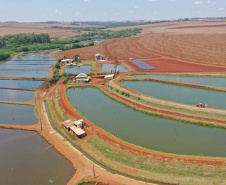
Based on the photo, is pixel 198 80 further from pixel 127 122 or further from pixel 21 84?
pixel 21 84

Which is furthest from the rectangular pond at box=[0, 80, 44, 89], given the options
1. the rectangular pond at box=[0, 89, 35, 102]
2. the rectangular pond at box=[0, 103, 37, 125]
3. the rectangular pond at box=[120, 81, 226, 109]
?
the rectangular pond at box=[120, 81, 226, 109]

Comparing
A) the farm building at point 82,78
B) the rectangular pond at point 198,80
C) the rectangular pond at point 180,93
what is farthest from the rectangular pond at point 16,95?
the rectangular pond at point 198,80

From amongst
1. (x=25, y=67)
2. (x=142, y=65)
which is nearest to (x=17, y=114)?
(x=25, y=67)

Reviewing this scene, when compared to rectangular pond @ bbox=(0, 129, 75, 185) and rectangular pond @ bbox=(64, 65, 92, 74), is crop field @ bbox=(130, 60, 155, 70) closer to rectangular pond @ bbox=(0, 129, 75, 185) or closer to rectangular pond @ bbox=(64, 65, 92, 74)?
rectangular pond @ bbox=(64, 65, 92, 74)

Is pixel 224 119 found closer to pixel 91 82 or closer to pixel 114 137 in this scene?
pixel 114 137

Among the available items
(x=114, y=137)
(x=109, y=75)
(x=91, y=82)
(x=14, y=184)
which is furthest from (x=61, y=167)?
(x=109, y=75)
